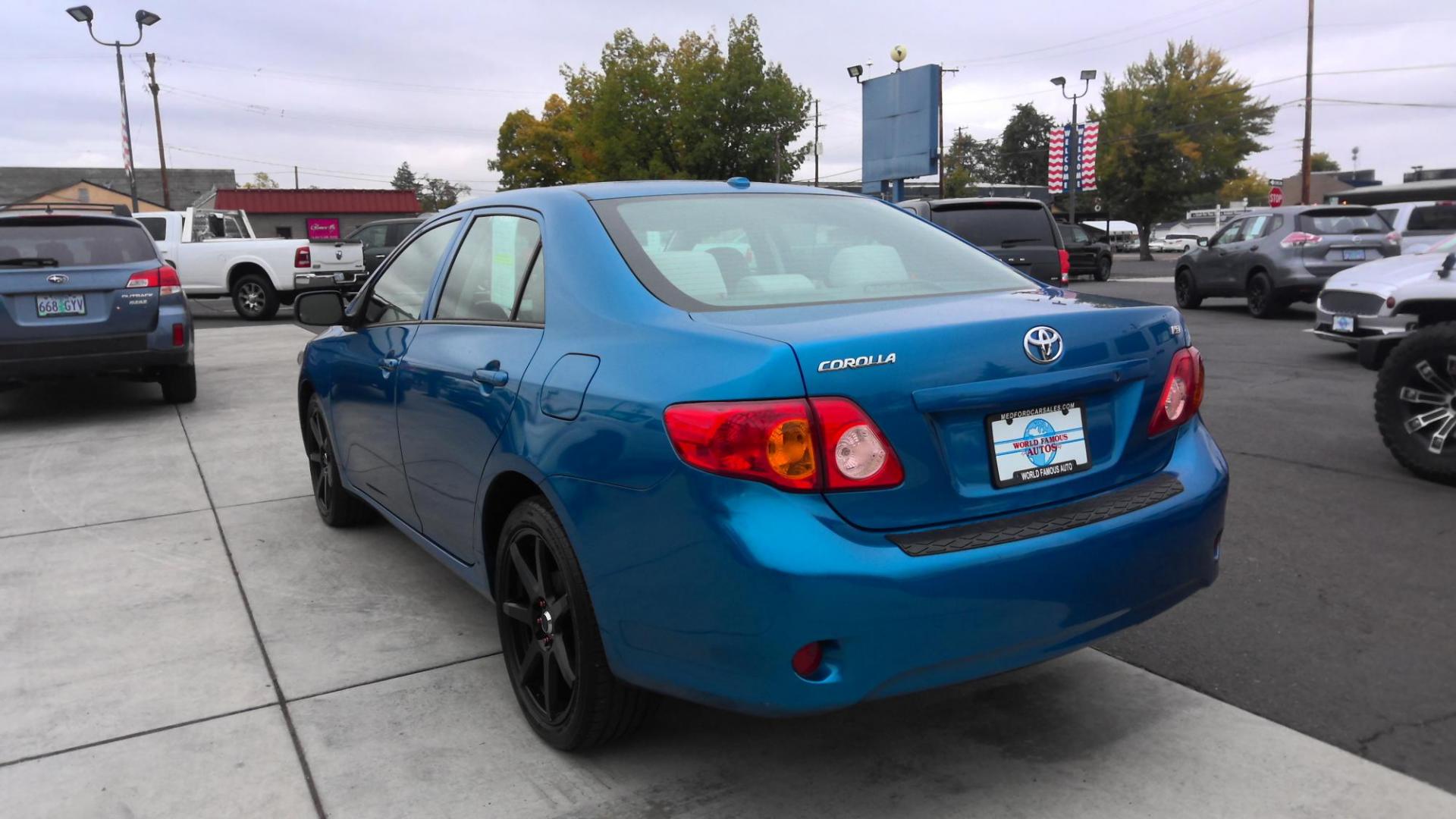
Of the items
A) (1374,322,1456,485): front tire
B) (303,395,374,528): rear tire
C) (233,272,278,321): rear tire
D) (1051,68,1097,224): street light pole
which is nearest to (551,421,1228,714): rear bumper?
(303,395,374,528): rear tire

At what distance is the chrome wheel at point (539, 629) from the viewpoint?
2.87 m

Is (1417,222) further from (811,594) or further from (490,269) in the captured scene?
(811,594)

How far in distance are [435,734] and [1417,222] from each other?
677 inches

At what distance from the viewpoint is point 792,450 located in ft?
7.50

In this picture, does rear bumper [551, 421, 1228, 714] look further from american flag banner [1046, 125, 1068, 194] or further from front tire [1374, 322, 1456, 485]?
american flag banner [1046, 125, 1068, 194]

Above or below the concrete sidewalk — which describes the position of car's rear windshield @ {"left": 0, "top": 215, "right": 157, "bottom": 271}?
above

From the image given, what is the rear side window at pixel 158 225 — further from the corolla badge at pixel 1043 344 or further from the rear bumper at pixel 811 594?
the corolla badge at pixel 1043 344

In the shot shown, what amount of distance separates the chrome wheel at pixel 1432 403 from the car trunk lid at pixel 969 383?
12.2 feet

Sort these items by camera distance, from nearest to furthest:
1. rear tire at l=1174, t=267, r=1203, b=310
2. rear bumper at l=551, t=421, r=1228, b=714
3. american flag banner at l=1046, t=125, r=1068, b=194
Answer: rear bumper at l=551, t=421, r=1228, b=714, rear tire at l=1174, t=267, r=1203, b=310, american flag banner at l=1046, t=125, r=1068, b=194

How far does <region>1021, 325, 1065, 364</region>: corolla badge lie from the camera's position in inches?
99.4

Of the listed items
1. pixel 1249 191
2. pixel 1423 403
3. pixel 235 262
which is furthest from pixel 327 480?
pixel 1249 191

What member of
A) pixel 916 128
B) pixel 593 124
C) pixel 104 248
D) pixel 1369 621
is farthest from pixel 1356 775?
pixel 593 124

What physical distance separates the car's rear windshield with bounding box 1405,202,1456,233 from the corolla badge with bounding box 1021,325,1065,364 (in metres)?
15.2

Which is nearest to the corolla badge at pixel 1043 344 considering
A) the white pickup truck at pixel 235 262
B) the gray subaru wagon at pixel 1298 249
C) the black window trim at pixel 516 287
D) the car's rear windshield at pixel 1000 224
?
the black window trim at pixel 516 287
